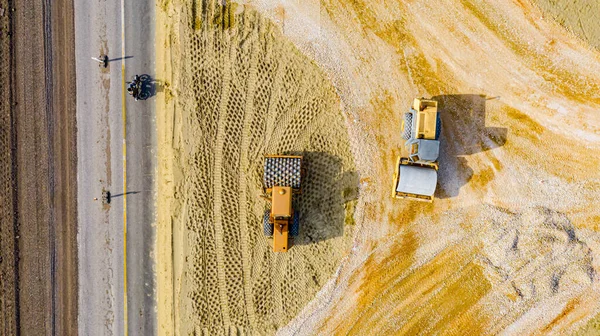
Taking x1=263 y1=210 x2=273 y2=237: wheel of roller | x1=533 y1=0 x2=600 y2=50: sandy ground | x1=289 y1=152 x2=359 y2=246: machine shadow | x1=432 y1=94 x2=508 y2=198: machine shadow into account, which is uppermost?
x1=533 y1=0 x2=600 y2=50: sandy ground

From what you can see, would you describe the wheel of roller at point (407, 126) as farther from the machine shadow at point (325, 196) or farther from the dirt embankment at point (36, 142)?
the dirt embankment at point (36, 142)

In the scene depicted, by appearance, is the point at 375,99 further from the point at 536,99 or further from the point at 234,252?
the point at 234,252

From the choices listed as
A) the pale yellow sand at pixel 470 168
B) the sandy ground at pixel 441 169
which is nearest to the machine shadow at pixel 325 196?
the sandy ground at pixel 441 169

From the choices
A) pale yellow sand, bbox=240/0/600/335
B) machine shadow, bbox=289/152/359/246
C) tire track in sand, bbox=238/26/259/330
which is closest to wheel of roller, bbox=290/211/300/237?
machine shadow, bbox=289/152/359/246

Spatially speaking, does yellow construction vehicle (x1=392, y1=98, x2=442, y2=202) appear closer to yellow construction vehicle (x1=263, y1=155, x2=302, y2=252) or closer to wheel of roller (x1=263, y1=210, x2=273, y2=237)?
yellow construction vehicle (x1=263, y1=155, x2=302, y2=252)

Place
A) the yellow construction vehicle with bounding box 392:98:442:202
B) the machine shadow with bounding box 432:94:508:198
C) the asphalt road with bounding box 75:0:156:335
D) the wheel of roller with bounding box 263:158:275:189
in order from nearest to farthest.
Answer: the yellow construction vehicle with bounding box 392:98:442:202
the wheel of roller with bounding box 263:158:275:189
the machine shadow with bounding box 432:94:508:198
the asphalt road with bounding box 75:0:156:335

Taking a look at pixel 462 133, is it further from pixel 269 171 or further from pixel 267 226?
pixel 267 226

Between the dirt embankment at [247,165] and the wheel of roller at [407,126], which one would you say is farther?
the dirt embankment at [247,165]
